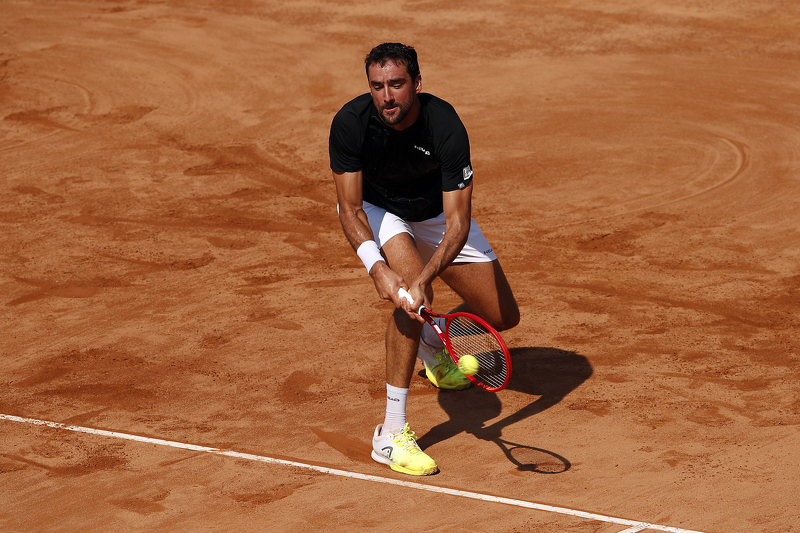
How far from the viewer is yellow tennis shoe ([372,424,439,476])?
5148mm

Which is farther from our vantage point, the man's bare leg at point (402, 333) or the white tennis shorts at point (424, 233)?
the white tennis shorts at point (424, 233)

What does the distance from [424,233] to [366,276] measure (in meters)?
2.13

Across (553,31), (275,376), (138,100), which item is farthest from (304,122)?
(275,376)

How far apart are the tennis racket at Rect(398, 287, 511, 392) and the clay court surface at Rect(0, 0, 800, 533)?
497mm

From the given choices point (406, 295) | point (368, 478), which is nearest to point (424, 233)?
point (406, 295)

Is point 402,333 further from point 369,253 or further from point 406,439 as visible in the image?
point 406,439

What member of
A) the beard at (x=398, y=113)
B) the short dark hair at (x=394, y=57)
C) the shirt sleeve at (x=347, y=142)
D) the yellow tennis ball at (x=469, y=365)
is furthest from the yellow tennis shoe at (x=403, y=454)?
the short dark hair at (x=394, y=57)

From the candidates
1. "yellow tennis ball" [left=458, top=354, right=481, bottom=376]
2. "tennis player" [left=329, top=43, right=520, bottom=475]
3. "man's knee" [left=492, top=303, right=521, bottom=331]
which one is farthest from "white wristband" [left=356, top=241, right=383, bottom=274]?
"man's knee" [left=492, top=303, right=521, bottom=331]

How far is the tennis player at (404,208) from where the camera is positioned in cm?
520

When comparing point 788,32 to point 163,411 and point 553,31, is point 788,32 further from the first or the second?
point 163,411

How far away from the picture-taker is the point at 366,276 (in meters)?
7.89

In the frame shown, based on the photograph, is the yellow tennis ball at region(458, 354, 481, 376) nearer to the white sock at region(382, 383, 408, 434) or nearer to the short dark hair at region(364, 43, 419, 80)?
the white sock at region(382, 383, 408, 434)

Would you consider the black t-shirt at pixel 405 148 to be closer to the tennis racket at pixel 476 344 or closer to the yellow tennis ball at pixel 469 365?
the tennis racket at pixel 476 344

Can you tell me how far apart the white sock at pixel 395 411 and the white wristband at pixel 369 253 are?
72cm
